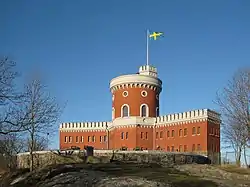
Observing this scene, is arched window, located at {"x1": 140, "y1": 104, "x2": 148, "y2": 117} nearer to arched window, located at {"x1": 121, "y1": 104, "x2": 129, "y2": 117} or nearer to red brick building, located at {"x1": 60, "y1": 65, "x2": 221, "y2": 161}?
red brick building, located at {"x1": 60, "y1": 65, "x2": 221, "y2": 161}

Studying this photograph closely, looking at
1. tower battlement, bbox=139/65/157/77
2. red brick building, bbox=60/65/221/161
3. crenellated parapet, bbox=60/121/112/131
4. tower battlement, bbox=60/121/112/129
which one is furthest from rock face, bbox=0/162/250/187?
Result: crenellated parapet, bbox=60/121/112/131

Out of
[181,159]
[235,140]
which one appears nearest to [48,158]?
[181,159]

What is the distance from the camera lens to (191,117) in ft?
198

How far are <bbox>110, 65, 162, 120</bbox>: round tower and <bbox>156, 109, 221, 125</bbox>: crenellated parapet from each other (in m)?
2.83

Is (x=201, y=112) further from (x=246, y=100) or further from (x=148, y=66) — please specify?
(x=246, y=100)

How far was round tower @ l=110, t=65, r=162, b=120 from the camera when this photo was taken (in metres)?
65.0

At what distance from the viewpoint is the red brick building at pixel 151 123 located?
59.2 metres

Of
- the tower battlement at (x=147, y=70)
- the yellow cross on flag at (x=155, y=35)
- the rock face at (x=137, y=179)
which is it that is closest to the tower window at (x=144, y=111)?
the tower battlement at (x=147, y=70)

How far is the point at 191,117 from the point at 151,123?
7.34 meters

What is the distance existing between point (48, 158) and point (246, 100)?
20097mm

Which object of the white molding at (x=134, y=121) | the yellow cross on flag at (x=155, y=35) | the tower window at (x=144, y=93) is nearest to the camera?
the white molding at (x=134, y=121)

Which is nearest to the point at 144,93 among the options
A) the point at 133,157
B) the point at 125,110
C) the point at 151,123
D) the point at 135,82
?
the point at 135,82

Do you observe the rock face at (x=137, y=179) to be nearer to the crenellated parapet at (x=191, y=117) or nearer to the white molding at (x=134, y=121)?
the crenellated parapet at (x=191, y=117)

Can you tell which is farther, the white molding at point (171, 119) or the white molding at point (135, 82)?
the white molding at point (135, 82)
